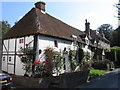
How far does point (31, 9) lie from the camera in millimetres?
17094

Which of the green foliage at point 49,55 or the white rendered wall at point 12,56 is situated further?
the white rendered wall at point 12,56

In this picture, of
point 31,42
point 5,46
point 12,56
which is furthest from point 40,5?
point 12,56

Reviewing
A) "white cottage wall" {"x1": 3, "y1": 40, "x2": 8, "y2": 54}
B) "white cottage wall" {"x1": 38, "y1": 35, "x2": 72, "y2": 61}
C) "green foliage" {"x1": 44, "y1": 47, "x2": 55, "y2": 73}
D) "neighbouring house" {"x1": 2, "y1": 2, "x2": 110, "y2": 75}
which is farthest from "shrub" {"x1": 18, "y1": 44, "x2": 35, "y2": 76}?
"white cottage wall" {"x1": 3, "y1": 40, "x2": 8, "y2": 54}

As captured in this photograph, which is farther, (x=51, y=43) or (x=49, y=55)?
(x=51, y=43)

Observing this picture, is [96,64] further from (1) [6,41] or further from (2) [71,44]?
(1) [6,41]

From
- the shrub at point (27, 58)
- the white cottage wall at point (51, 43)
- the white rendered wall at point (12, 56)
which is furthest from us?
the white rendered wall at point (12, 56)

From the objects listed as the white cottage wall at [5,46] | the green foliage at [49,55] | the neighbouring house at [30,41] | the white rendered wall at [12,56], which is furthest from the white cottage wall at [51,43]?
the white cottage wall at [5,46]

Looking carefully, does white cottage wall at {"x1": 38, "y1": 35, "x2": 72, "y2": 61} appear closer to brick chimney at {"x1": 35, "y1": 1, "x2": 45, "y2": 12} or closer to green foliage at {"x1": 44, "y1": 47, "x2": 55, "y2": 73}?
green foliage at {"x1": 44, "y1": 47, "x2": 55, "y2": 73}

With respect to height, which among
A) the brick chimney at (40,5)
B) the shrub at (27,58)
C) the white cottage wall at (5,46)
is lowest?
the shrub at (27,58)

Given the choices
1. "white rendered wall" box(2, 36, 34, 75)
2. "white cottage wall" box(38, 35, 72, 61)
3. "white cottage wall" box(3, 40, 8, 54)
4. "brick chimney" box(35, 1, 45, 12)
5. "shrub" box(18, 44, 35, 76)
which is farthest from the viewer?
"brick chimney" box(35, 1, 45, 12)

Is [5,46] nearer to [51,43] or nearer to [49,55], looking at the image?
[51,43]

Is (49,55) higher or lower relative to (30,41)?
lower

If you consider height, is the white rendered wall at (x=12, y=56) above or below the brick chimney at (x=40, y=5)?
below

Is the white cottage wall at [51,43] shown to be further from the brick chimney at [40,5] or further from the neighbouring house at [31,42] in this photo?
the brick chimney at [40,5]
